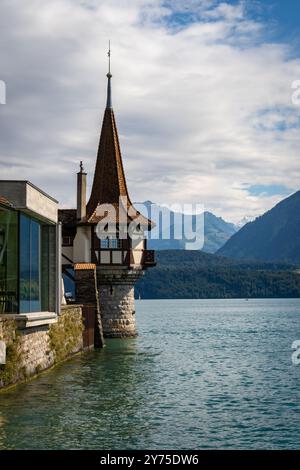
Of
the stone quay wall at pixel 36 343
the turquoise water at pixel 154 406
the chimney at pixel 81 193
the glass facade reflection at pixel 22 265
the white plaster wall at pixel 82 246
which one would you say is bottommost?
the turquoise water at pixel 154 406

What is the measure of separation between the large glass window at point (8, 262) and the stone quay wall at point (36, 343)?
1.90ft

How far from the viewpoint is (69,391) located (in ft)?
79.5

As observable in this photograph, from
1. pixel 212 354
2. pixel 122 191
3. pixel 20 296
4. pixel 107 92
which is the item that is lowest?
pixel 212 354

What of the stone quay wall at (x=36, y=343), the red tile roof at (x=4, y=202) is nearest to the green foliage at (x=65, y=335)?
the stone quay wall at (x=36, y=343)

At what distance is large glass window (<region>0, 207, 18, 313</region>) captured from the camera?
24.0m

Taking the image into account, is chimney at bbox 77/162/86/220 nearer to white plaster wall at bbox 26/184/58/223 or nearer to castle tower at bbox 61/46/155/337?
castle tower at bbox 61/46/155/337

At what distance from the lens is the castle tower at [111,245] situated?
156 ft

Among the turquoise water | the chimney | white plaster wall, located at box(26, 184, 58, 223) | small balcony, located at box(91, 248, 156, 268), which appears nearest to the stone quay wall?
the turquoise water

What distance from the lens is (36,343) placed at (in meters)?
27.3

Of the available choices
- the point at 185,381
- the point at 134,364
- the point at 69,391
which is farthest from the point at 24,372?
the point at 134,364

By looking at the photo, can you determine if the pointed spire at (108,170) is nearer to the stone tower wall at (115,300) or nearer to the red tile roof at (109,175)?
the red tile roof at (109,175)

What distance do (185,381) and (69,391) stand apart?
18.5 ft
